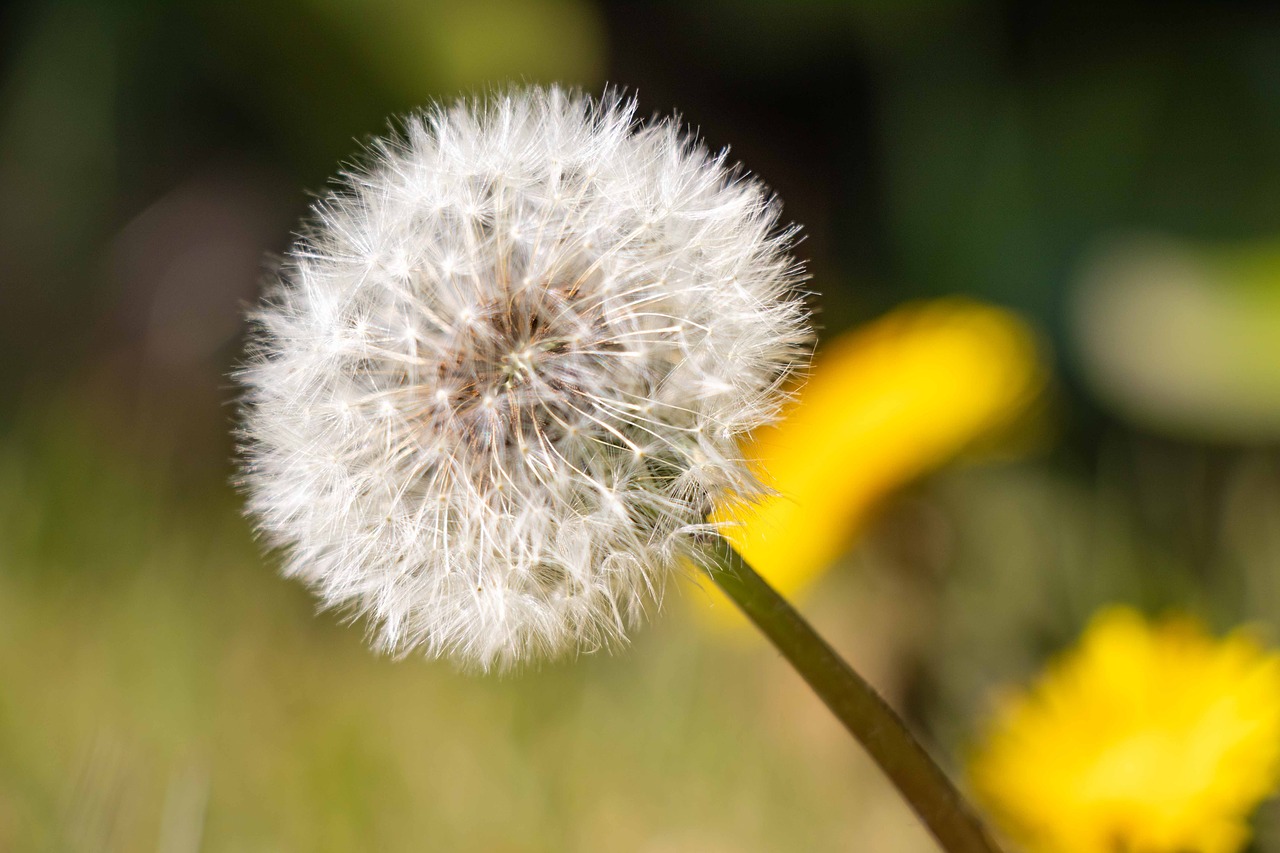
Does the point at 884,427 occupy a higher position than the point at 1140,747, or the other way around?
the point at 884,427

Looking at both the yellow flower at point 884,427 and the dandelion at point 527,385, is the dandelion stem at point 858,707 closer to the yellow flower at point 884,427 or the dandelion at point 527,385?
the dandelion at point 527,385

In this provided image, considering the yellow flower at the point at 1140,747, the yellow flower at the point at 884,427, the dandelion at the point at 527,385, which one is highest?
the dandelion at the point at 527,385

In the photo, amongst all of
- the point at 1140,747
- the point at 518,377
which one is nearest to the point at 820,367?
the point at 1140,747

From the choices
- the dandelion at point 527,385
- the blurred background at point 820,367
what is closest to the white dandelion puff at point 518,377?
the dandelion at point 527,385

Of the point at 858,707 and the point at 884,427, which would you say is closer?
the point at 858,707

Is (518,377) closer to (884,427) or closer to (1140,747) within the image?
(1140,747)
